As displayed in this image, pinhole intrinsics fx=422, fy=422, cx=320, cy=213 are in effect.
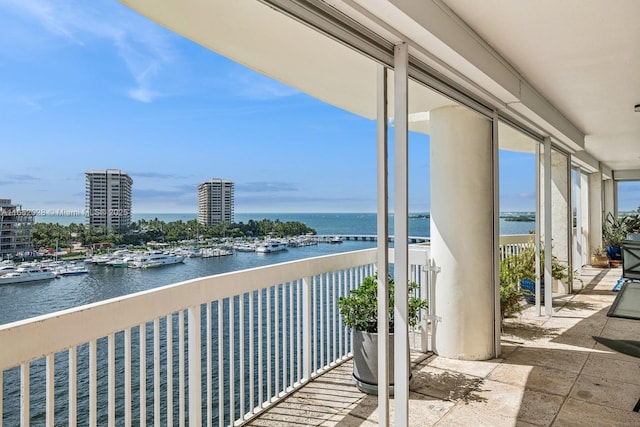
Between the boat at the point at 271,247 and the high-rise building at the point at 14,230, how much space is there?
1.51m

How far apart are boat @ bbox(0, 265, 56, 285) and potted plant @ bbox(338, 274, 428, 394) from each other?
6.69 ft

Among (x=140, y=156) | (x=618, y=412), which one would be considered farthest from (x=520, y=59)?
(x=140, y=156)

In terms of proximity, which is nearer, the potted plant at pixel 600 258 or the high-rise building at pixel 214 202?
the high-rise building at pixel 214 202

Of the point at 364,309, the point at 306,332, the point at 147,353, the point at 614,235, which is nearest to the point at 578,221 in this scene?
the point at 614,235

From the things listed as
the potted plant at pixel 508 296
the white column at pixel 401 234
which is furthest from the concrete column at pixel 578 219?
the white column at pixel 401 234

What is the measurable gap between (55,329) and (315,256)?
79.4 inches

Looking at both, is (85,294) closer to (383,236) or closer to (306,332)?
(383,236)

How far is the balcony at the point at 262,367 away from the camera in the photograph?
167cm

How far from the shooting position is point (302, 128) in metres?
8.09

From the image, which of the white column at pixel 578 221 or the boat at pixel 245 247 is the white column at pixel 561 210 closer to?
the white column at pixel 578 221

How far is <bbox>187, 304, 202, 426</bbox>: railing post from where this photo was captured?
7.35 feet

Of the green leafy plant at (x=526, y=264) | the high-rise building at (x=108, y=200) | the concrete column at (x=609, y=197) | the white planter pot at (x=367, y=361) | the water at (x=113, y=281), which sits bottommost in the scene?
the white planter pot at (x=367, y=361)

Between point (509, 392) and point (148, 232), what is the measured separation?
104 inches

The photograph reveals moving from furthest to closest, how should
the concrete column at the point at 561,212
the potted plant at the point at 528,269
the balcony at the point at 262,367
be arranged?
the concrete column at the point at 561,212 < the potted plant at the point at 528,269 < the balcony at the point at 262,367
